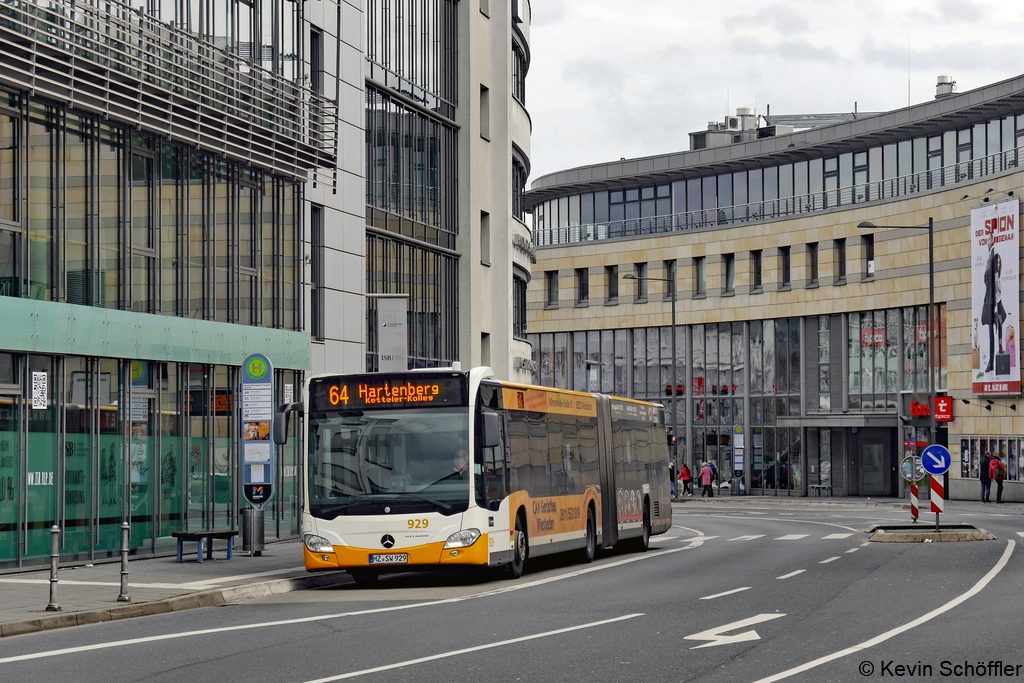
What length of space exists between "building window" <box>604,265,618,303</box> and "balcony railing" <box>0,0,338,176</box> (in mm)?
46914

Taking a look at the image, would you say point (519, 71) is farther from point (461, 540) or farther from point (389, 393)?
point (461, 540)

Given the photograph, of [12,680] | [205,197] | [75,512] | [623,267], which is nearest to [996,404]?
[623,267]

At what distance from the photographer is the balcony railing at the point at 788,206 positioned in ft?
199

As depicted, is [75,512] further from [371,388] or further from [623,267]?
[623,267]

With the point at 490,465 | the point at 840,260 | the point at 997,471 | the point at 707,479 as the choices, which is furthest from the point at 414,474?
the point at 840,260

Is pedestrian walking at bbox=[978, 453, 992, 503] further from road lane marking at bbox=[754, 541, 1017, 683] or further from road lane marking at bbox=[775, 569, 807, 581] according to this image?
road lane marking at bbox=[775, 569, 807, 581]

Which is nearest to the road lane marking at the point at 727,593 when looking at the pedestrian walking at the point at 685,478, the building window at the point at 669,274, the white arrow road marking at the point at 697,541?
the white arrow road marking at the point at 697,541

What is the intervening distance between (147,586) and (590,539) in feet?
29.7

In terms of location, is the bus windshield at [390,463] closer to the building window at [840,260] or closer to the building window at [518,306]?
the building window at [518,306]

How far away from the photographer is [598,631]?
14.2m

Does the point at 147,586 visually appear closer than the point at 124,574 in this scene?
No

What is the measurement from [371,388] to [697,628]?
8.21m

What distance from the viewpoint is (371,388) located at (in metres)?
21.4

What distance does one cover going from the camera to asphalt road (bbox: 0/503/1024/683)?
37.8ft
